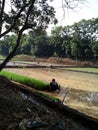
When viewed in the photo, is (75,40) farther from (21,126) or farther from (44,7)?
(21,126)

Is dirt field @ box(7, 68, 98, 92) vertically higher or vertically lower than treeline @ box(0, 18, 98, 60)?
lower

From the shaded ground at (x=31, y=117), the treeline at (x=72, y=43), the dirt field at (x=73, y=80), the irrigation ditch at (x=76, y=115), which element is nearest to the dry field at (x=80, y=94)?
the dirt field at (x=73, y=80)

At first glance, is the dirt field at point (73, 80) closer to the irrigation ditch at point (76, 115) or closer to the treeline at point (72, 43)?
the irrigation ditch at point (76, 115)

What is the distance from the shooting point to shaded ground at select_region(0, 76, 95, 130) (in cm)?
827

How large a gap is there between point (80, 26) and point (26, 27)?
68.8 m

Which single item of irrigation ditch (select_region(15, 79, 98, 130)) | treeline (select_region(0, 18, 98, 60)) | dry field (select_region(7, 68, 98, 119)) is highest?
treeline (select_region(0, 18, 98, 60))

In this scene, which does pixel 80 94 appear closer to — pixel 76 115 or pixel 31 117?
pixel 76 115

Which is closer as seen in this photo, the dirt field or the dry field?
the dry field

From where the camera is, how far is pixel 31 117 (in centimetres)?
920

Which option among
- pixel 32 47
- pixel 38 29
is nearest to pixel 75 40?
pixel 32 47

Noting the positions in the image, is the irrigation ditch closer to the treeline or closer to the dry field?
the dry field

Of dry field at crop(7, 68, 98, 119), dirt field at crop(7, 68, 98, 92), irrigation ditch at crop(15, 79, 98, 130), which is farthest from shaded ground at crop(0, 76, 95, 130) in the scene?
dirt field at crop(7, 68, 98, 92)

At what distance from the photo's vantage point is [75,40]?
75.0m

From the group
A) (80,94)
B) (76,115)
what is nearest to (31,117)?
(76,115)
